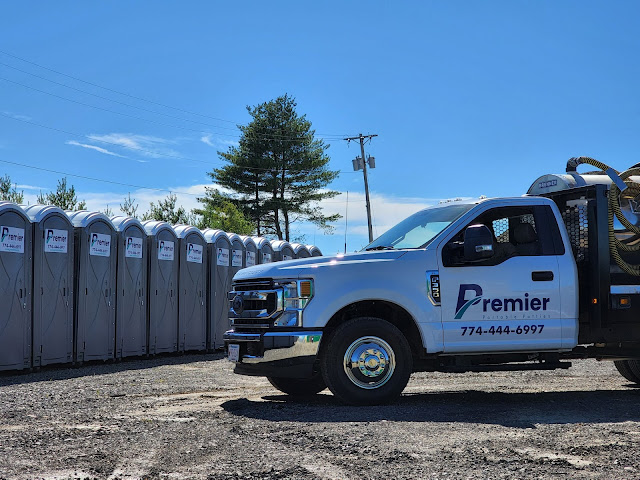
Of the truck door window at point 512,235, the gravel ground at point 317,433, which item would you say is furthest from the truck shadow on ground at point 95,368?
the truck door window at point 512,235

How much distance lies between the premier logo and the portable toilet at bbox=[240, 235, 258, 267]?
10556 mm

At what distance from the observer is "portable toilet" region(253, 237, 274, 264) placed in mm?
18156

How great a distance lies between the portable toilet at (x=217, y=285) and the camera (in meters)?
16.1

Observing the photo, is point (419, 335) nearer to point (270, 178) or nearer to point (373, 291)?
point (373, 291)

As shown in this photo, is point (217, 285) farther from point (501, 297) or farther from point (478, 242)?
point (478, 242)

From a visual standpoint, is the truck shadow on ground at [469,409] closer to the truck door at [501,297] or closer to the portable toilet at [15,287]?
the truck door at [501,297]

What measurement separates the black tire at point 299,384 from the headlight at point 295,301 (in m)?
1.20

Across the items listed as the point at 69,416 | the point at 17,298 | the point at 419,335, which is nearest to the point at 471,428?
the point at 419,335

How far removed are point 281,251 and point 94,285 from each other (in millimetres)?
7187

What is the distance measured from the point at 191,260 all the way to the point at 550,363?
9270mm

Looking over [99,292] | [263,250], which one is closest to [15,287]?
[99,292]

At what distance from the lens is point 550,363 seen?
7.81m

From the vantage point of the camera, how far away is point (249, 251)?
17.8m

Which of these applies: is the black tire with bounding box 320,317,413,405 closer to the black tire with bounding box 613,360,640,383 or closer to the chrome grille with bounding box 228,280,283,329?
the chrome grille with bounding box 228,280,283,329
